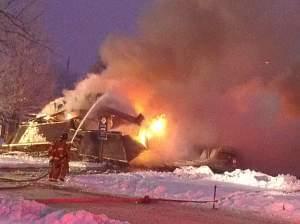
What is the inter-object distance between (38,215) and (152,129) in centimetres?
2065

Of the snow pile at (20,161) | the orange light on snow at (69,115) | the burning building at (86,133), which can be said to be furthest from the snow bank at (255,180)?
the orange light on snow at (69,115)

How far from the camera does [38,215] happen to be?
10438 millimetres

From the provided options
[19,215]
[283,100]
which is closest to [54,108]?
[283,100]

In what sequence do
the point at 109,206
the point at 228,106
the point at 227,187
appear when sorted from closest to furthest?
1. the point at 109,206
2. the point at 227,187
3. the point at 228,106

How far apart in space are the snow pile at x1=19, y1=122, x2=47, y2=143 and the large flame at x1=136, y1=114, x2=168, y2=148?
15.7ft

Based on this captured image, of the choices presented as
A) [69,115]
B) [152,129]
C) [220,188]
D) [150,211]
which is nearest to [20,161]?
[69,115]

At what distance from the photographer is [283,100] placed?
3045 centimetres

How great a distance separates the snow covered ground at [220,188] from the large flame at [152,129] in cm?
633

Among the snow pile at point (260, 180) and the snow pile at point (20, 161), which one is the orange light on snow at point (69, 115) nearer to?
the snow pile at point (20, 161)

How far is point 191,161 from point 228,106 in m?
3.67

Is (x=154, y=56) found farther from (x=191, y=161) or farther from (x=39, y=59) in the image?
(x=39, y=59)

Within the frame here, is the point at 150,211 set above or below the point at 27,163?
below

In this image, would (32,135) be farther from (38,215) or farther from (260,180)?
(38,215)

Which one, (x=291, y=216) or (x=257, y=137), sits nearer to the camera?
(x=291, y=216)
